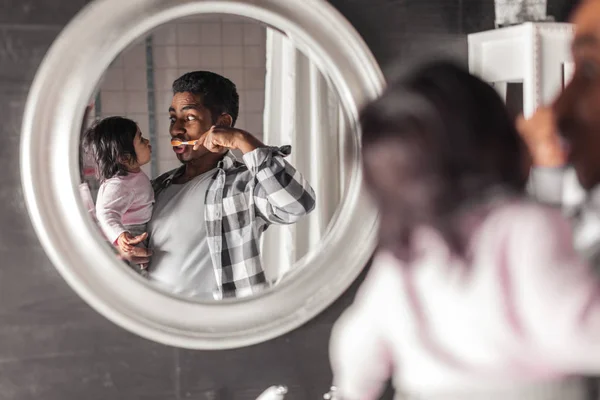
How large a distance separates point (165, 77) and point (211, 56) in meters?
0.07

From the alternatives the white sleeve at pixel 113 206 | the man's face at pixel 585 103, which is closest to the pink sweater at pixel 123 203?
the white sleeve at pixel 113 206

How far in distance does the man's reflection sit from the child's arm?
0.43m

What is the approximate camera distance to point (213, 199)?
1.06m

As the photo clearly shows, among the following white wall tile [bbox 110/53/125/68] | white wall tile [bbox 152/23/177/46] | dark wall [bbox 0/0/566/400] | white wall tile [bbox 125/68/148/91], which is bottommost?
dark wall [bbox 0/0/566/400]

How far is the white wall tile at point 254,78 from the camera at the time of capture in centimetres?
105

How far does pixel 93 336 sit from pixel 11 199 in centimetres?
22

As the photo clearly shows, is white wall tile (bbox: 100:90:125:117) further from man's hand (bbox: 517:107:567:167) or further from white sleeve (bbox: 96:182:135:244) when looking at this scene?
man's hand (bbox: 517:107:567:167)

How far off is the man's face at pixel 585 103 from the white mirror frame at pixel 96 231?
291 millimetres

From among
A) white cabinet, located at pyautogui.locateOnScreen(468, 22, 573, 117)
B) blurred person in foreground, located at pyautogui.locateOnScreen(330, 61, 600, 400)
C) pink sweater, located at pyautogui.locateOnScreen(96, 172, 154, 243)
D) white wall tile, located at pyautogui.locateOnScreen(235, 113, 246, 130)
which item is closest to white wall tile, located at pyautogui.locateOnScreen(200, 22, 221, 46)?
white wall tile, located at pyautogui.locateOnScreen(235, 113, 246, 130)

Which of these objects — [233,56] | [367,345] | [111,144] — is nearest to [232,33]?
[233,56]

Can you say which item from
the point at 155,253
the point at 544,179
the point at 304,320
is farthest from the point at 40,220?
the point at 544,179

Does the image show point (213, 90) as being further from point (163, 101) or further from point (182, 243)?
point (182, 243)

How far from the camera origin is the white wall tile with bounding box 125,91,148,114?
38.8 inches

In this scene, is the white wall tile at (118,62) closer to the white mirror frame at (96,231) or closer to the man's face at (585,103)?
the white mirror frame at (96,231)
